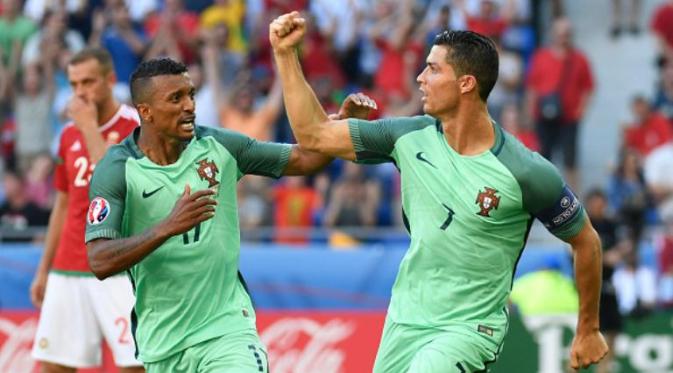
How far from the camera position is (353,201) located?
1638cm

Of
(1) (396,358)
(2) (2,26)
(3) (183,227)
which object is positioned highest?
(2) (2,26)

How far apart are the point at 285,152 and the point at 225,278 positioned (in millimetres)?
786

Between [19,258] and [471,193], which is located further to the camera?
[19,258]

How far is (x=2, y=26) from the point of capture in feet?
58.8

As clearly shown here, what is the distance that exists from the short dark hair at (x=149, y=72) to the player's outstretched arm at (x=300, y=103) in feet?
1.98

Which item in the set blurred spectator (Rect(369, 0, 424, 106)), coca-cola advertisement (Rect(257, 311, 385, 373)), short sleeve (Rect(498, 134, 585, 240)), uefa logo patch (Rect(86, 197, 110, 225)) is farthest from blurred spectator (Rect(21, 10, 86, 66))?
short sleeve (Rect(498, 134, 585, 240))

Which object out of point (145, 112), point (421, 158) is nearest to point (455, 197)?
point (421, 158)

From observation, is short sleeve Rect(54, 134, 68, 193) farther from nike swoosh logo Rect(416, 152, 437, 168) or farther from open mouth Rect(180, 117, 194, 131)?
nike swoosh logo Rect(416, 152, 437, 168)

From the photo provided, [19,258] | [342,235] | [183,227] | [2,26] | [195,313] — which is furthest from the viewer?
[2,26]

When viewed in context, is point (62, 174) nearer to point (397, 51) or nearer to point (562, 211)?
point (562, 211)

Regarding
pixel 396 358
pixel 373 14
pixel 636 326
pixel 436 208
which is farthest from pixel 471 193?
pixel 373 14

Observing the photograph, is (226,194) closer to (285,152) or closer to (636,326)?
(285,152)

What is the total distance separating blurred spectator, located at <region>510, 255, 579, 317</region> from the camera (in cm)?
1402

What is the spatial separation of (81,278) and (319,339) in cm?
447
